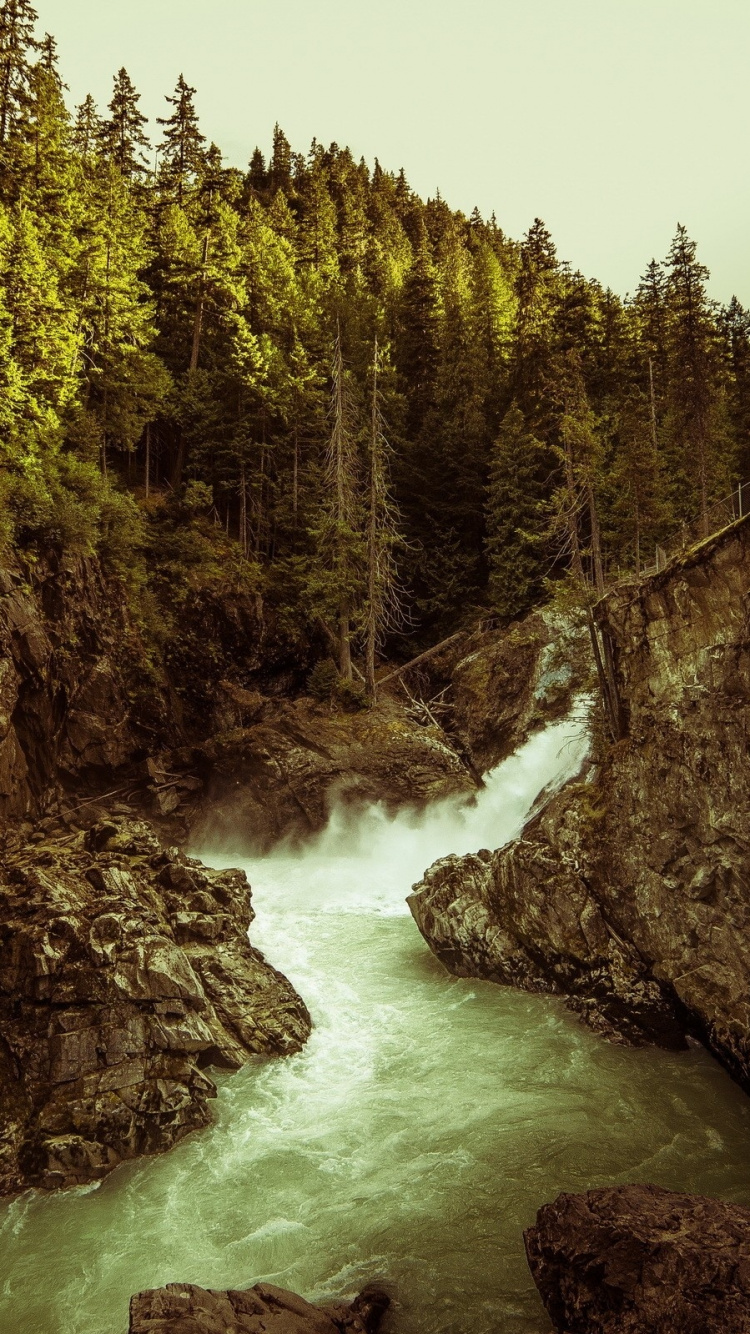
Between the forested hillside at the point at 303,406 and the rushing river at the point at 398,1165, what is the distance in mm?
16905

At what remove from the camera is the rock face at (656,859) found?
11.8m

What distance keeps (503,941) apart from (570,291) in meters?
30.7

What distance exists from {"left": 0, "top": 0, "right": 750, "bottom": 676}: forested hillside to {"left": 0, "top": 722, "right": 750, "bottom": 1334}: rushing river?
55.5 ft

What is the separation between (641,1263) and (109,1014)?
7.74 meters

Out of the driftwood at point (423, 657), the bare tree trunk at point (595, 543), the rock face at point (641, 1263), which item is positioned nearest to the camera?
the rock face at point (641, 1263)

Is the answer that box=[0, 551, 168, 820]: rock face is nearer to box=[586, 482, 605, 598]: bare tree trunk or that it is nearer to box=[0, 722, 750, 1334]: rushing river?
box=[0, 722, 750, 1334]: rushing river

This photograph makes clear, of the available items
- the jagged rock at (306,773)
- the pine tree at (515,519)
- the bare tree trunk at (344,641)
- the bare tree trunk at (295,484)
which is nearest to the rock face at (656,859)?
the jagged rock at (306,773)

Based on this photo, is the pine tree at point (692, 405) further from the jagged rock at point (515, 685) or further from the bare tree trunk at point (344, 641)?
the bare tree trunk at point (344, 641)

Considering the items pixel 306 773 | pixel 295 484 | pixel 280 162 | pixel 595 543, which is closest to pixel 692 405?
pixel 595 543

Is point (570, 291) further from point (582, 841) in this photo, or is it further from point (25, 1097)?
point (25, 1097)

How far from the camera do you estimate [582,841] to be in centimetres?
1456

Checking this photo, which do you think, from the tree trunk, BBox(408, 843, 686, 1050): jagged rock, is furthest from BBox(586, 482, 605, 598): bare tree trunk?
BBox(408, 843, 686, 1050): jagged rock

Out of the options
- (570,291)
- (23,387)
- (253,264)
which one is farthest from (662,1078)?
(253,264)

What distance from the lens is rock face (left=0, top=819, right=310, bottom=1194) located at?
1030cm
